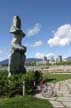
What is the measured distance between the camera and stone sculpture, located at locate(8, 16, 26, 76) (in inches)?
819

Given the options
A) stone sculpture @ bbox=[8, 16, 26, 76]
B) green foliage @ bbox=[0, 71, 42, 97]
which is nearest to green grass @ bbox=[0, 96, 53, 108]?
green foliage @ bbox=[0, 71, 42, 97]

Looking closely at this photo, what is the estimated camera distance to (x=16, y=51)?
20.9m

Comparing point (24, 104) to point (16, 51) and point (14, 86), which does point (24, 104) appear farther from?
point (16, 51)

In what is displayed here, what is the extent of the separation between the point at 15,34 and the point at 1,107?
423 inches

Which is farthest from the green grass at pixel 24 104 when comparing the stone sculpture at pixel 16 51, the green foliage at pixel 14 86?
the stone sculpture at pixel 16 51

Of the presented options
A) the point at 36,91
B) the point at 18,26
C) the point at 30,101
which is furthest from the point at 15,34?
the point at 30,101

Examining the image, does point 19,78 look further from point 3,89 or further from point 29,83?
point 3,89

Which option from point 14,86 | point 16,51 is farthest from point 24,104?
point 16,51

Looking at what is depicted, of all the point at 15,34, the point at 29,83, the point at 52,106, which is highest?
the point at 15,34

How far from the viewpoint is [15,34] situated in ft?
71.1

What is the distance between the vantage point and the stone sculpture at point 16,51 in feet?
68.2

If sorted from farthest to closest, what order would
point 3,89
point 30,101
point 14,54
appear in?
point 14,54, point 3,89, point 30,101

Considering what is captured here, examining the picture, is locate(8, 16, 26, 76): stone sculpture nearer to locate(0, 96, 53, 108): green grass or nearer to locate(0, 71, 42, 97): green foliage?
locate(0, 71, 42, 97): green foliage

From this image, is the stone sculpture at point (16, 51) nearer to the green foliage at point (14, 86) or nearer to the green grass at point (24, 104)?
the green foliage at point (14, 86)
